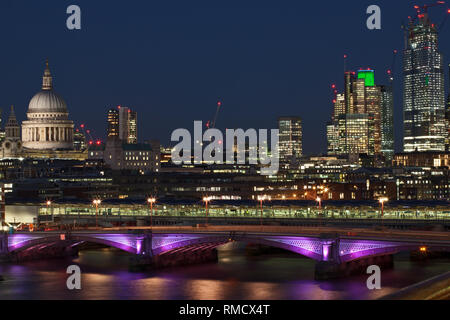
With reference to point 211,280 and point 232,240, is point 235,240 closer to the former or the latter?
point 232,240

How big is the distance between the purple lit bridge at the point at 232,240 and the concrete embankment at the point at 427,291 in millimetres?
35514

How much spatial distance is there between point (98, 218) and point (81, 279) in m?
36.6

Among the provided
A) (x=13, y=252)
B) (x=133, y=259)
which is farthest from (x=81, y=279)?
(x=13, y=252)

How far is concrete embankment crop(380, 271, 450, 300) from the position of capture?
25203 mm

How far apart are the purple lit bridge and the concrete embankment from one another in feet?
117

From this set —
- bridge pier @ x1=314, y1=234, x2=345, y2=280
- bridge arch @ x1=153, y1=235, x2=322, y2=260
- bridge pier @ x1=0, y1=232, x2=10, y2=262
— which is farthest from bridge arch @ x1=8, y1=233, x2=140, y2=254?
bridge pier @ x1=314, y1=234, x2=345, y2=280

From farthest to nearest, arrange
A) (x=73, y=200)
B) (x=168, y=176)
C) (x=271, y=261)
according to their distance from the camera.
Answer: (x=168, y=176), (x=73, y=200), (x=271, y=261)

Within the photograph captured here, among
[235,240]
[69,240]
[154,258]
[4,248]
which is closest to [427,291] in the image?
[235,240]

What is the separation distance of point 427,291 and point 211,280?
42556mm

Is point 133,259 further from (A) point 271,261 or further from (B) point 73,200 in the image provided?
(B) point 73,200

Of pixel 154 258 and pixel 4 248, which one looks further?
pixel 4 248

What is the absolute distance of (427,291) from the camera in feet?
86.1

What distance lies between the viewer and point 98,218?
350 feet
